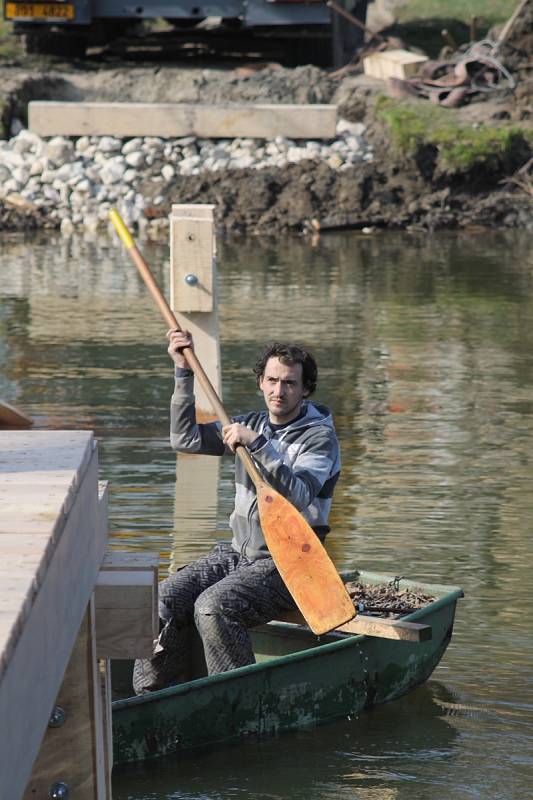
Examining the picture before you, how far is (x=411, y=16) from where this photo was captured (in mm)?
33969

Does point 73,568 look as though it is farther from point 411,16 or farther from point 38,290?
point 411,16

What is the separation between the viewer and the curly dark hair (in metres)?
5.86

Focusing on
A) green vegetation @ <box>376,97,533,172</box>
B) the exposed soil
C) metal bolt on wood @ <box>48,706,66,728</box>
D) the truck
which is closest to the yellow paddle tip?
metal bolt on wood @ <box>48,706,66,728</box>

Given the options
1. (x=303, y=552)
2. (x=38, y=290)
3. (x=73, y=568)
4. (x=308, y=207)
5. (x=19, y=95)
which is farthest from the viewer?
(x=19, y=95)

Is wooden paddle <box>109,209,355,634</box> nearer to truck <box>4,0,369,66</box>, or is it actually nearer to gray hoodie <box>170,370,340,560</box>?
gray hoodie <box>170,370,340,560</box>

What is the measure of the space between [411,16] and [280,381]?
2938 centimetres

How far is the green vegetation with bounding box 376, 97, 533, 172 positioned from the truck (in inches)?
135

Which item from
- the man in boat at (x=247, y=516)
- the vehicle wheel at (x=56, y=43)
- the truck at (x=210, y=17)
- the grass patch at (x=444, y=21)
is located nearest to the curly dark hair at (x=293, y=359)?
the man in boat at (x=247, y=516)

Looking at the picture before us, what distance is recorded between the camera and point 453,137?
21.9 meters

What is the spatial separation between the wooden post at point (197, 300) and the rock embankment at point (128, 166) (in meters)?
11.8

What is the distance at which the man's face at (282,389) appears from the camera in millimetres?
5836

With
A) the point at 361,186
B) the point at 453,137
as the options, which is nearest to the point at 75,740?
the point at 361,186

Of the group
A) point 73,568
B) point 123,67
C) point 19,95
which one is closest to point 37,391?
point 73,568

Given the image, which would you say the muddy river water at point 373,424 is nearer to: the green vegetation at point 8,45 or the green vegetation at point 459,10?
the green vegetation at point 8,45
